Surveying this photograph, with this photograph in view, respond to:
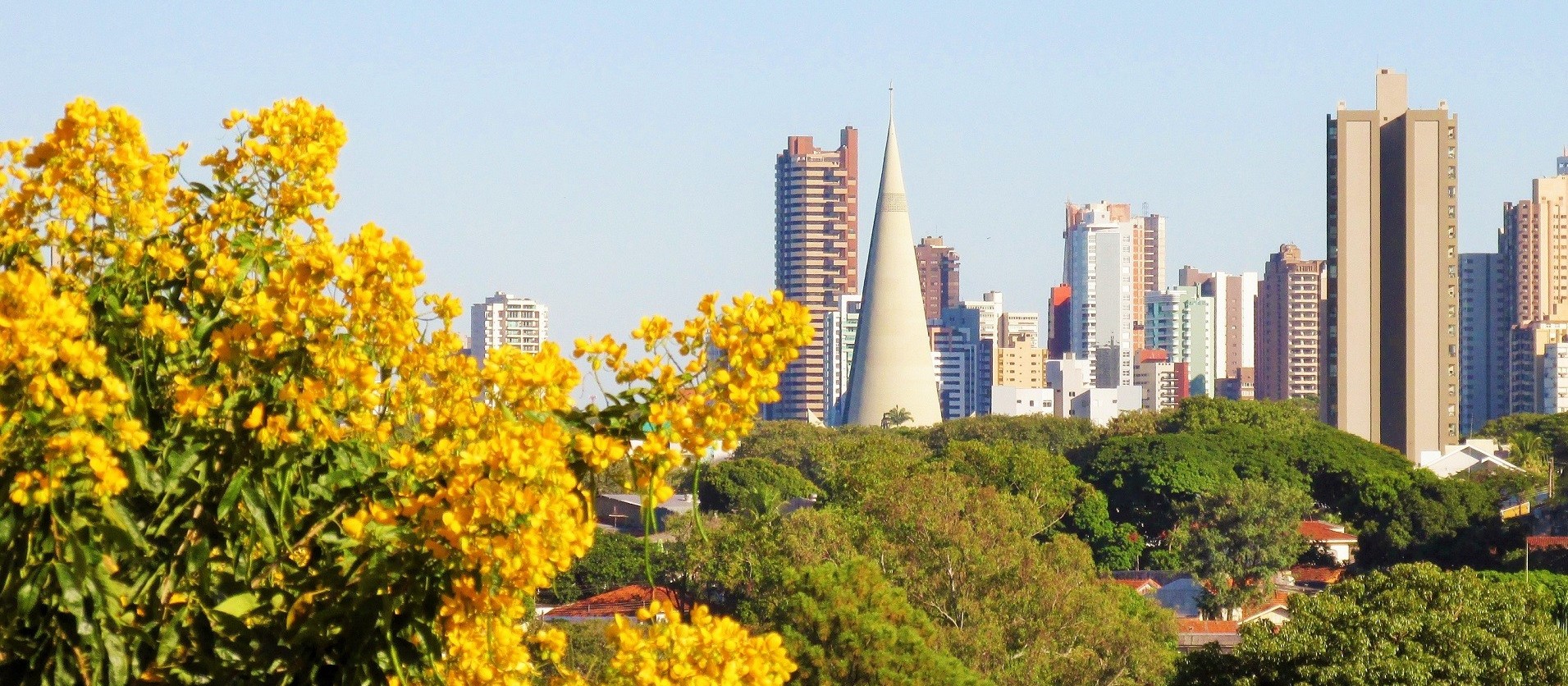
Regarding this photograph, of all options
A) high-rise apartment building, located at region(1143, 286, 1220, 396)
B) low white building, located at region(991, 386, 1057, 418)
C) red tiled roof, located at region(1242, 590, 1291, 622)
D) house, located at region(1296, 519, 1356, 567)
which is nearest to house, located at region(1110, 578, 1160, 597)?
red tiled roof, located at region(1242, 590, 1291, 622)

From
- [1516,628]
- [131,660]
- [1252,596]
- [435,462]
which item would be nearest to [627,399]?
[435,462]

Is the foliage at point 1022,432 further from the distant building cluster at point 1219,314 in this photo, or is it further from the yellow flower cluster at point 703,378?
the yellow flower cluster at point 703,378

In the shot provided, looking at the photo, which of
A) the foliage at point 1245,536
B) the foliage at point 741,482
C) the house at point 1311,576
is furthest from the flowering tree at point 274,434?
the foliage at point 741,482

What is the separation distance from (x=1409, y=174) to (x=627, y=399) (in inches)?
1747

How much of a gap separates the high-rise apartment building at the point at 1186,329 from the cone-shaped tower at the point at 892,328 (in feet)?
136

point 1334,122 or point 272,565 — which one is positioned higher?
point 1334,122

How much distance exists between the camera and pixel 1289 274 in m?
90.8

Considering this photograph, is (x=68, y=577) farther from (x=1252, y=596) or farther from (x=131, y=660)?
(x=1252, y=596)

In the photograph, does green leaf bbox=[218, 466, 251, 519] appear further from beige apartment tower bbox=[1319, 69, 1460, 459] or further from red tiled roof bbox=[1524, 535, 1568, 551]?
beige apartment tower bbox=[1319, 69, 1460, 459]

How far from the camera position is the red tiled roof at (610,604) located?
21.6 metres

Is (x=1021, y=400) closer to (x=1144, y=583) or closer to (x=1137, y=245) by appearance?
(x=1137, y=245)

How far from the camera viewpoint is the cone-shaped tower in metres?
64.9

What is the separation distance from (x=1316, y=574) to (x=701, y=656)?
28752mm

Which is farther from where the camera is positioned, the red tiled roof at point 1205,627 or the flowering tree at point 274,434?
the red tiled roof at point 1205,627
